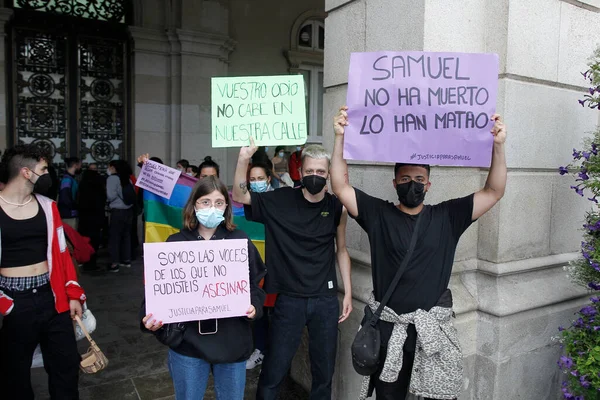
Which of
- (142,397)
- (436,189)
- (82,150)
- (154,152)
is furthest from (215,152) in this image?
(436,189)

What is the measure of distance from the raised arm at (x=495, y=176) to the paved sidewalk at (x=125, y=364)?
235cm

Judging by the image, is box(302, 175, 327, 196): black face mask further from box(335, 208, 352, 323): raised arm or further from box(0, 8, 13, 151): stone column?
box(0, 8, 13, 151): stone column

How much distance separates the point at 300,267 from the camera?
3113 millimetres

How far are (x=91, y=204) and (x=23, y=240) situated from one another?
535cm

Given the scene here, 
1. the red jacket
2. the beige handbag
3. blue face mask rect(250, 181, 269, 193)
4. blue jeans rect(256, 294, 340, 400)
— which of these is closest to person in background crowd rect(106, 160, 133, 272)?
blue face mask rect(250, 181, 269, 193)

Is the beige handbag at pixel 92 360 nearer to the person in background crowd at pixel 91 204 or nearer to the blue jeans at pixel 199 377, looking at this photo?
the blue jeans at pixel 199 377

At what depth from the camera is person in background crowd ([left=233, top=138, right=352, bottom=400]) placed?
3.12 metres

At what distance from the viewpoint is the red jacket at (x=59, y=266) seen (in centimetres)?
321

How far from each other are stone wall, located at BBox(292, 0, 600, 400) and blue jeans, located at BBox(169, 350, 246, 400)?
1169mm

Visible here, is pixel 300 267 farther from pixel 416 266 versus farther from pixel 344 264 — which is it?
pixel 416 266

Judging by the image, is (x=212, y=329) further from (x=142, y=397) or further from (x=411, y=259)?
(x=142, y=397)

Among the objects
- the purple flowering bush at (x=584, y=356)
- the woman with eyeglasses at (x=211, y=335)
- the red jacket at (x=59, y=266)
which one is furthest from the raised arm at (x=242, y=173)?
the purple flowering bush at (x=584, y=356)

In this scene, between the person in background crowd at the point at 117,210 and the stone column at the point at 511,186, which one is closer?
the stone column at the point at 511,186

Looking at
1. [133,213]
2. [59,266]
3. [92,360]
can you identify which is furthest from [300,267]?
[133,213]
